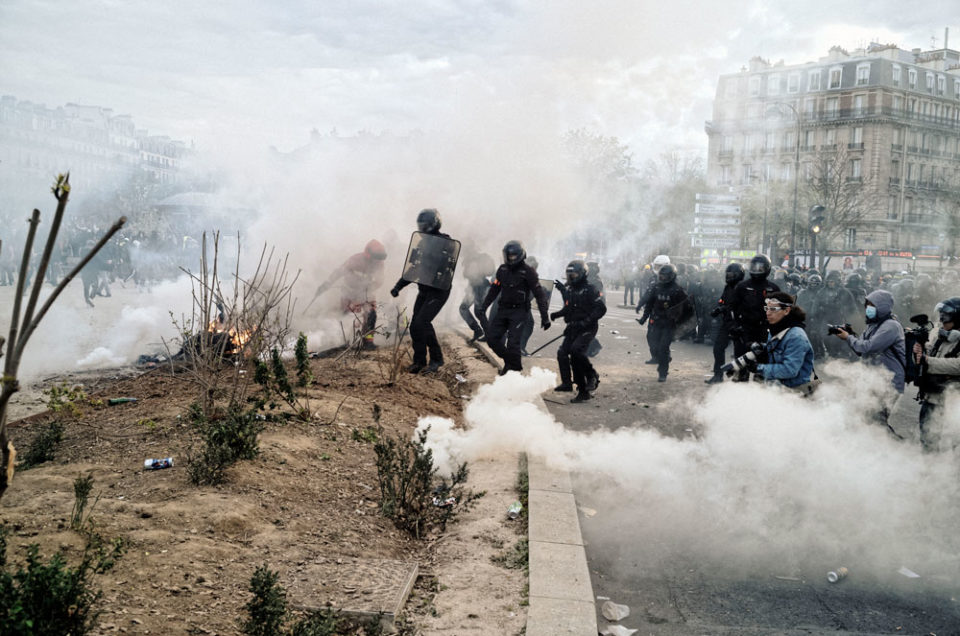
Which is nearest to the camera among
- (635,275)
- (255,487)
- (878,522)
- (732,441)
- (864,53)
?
(255,487)

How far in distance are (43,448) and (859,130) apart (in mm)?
37087

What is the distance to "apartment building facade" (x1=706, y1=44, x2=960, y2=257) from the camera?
26.3 metres

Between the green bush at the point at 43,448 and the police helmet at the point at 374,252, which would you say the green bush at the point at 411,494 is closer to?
the green bush at the point at 43,448

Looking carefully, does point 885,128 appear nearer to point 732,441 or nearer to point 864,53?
point 864,53

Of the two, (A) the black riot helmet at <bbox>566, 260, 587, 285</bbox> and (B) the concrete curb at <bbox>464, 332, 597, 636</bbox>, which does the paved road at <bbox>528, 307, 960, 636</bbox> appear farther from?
(A) the black riot helmet at <bbox>566, 260, 587, 285</bbox>

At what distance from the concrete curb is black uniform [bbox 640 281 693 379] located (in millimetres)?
5642

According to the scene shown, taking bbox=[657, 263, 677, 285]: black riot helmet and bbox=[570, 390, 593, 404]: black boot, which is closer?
bbox=[570, 390, 593, 404]: black boot

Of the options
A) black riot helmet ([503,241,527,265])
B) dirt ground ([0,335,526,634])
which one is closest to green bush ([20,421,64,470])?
dirt ground ([0,335,526,634])

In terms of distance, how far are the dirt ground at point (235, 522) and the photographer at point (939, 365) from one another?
3.29m

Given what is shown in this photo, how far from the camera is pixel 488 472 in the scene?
5879 mm

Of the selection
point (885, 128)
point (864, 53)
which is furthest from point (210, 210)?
point (864, 53)

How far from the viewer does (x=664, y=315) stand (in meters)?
11.0

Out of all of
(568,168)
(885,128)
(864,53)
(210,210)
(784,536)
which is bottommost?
(784,536)

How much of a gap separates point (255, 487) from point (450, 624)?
165 cm
